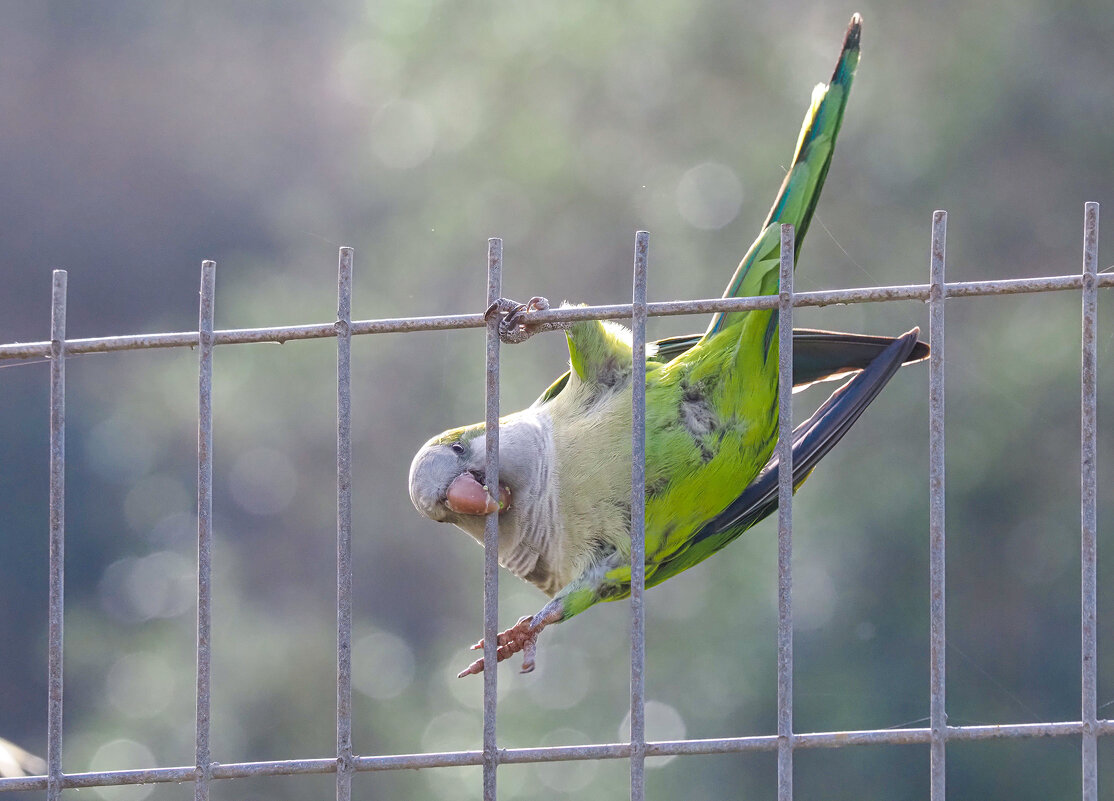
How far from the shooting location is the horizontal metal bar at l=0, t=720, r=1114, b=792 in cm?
195

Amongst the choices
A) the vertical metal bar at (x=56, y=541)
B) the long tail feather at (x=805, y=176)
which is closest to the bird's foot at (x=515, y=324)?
the long tail feather at (x=805, y=176)

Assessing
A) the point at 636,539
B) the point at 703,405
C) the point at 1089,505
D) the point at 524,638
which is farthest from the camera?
the point at 703,405

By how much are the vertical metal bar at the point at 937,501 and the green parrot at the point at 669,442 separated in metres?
0.70

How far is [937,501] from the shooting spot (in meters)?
1.93

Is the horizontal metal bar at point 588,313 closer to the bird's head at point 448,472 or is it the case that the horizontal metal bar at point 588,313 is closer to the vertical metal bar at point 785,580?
the vertical metal bar at point 785,580

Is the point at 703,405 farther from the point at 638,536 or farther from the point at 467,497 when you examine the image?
the point at 638,536

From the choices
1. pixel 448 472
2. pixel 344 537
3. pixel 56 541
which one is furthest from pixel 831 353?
pixel 56 541

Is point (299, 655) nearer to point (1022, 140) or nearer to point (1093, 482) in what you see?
point (1022, 140)

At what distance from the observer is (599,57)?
8.70 m

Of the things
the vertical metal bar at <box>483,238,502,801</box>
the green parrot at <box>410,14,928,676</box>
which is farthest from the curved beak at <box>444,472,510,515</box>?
the vertical metal bar at <box>483,238,502,801</box>

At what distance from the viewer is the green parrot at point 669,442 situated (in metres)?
2.73

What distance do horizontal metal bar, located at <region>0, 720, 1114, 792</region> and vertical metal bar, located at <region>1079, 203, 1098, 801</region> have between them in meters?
0.04

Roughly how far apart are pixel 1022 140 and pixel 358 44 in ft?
22.2

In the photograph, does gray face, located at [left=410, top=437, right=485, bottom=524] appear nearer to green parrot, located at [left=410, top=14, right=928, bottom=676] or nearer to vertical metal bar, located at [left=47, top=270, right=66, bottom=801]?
green parrot, located at [left=410, top=14, right=928, bottom=676]
